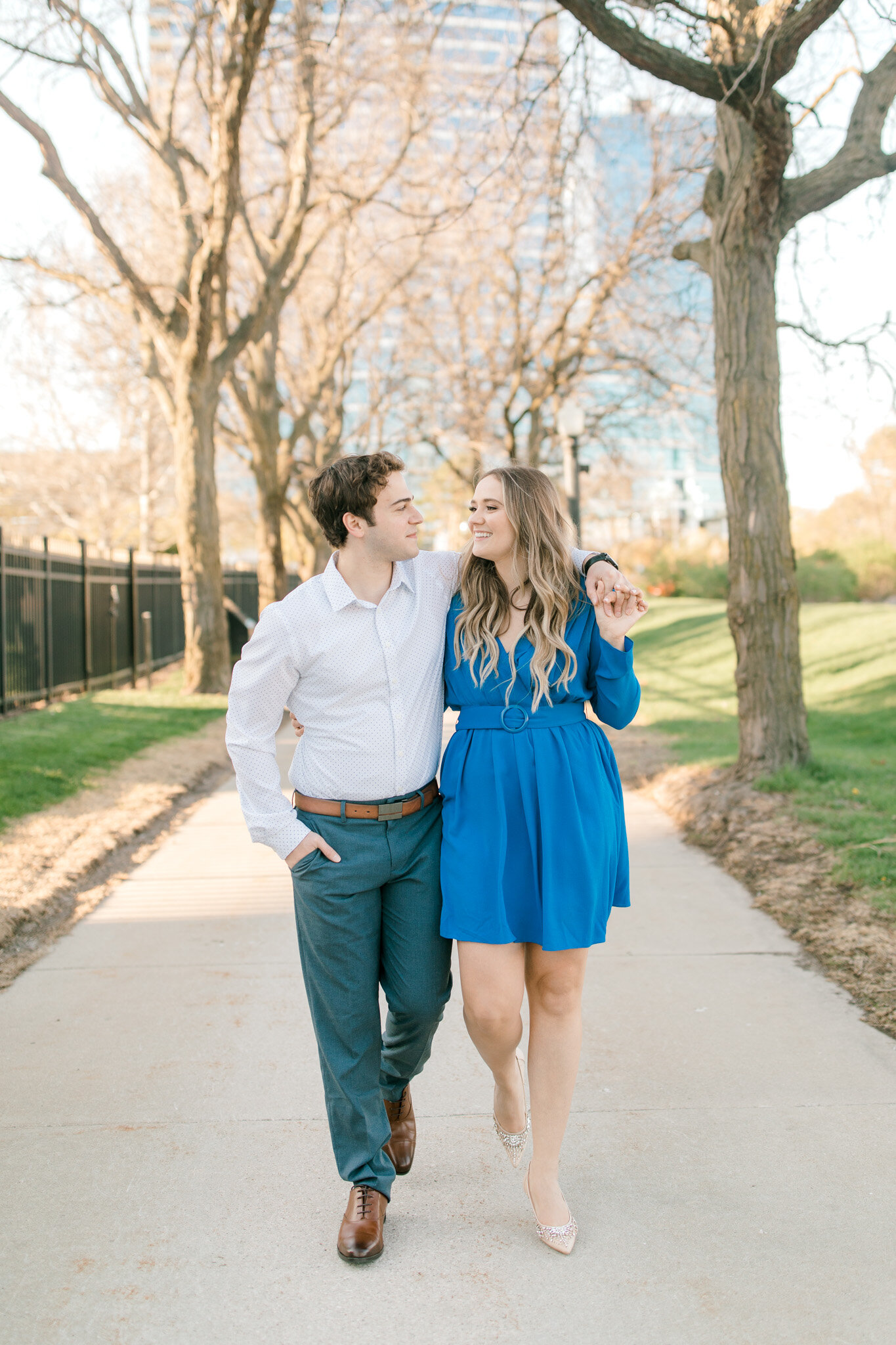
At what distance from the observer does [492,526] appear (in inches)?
118

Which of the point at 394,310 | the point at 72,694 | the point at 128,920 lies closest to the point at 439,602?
the point at 128,920

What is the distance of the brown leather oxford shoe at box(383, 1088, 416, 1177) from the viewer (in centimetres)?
321

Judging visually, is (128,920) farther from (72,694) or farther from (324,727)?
(72,694)

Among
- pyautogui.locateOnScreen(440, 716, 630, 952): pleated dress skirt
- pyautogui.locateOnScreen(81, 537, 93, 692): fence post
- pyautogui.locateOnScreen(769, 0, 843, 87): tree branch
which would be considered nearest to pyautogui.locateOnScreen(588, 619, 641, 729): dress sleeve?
pyautogui.locateOnScreen(440, 716, 630, 952): pleated dress skirt

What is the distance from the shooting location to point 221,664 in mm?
15727

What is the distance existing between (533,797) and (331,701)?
1.87 feet

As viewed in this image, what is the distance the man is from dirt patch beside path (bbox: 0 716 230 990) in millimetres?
2386

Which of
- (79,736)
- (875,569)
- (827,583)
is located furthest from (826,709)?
(875,569)

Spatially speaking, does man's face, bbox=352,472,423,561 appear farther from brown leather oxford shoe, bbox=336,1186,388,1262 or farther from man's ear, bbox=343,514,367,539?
brown leather oxford shoe, bbox=336,1186,388,1262

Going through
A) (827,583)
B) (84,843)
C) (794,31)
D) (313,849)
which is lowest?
(84,843)

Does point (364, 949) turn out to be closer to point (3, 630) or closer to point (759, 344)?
point (759, 344)

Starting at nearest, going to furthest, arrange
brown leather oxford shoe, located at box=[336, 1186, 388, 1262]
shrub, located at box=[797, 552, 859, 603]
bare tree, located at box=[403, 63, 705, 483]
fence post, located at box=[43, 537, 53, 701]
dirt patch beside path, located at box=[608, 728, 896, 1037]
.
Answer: brown leather oxford shoe, located at box=[336, 1186, 388, 1262], dirt patch beside path, located at box=[608, 728, 896, 1037], fence post, located at box=[43, 537, 53, 701], bare tree, located at box=[403, 63, 705, 483], shrub, located at box=[797, 552, 859, 603]

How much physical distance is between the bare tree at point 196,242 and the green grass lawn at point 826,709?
6.24m

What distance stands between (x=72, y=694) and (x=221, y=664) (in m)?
2.00
